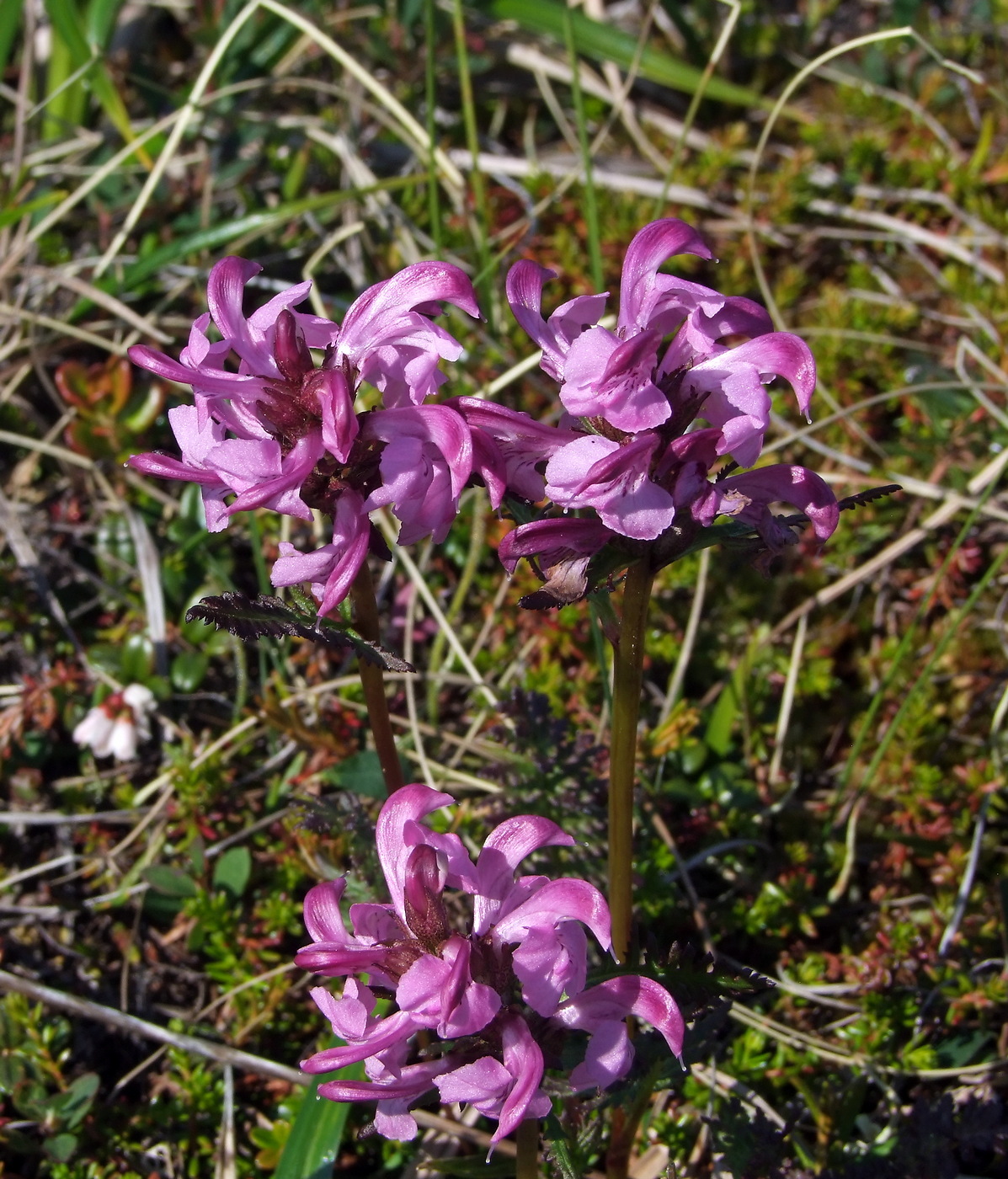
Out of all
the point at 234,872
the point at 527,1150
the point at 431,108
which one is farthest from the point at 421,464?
the point at 431,108

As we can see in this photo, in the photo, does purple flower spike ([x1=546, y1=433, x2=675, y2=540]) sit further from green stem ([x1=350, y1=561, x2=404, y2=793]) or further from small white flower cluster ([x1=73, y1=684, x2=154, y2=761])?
small white flower cluster ([x1=73, y1=684, x2=154, y2=761])

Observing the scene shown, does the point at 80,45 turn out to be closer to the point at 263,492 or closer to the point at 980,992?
the point at 263,492

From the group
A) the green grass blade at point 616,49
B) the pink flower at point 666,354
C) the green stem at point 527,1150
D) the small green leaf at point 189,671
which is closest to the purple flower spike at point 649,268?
the pink flower at point 666,354

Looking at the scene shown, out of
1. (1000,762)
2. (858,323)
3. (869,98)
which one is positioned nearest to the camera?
(1000,762)

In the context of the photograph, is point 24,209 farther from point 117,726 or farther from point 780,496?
point 780,496

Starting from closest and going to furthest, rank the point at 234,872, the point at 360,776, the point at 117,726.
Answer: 1. the point at 360,776
2. the point at 234,872
3. the point at 117,726

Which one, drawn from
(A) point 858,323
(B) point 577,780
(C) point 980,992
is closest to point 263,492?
(B) point 577,780
